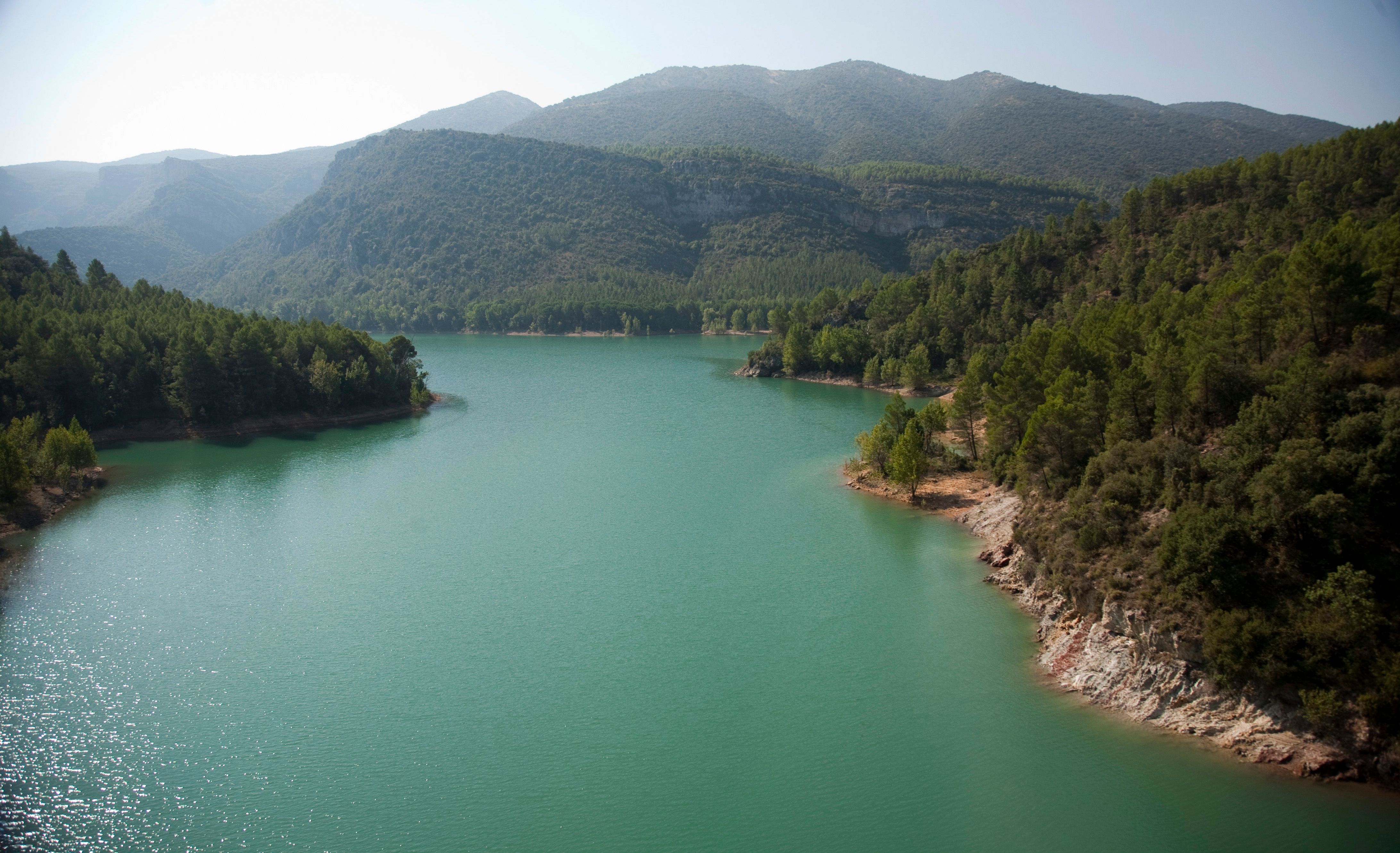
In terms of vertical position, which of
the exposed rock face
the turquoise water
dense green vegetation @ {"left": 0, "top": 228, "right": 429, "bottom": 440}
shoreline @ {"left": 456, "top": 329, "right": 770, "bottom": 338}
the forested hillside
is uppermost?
the forested hillside

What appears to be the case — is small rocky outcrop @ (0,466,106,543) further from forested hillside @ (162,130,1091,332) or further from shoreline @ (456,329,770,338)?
forested hillside @ (162,130,1091,332)

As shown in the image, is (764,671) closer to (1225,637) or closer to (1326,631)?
(1225,637)

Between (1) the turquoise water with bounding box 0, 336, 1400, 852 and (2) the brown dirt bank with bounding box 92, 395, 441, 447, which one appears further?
(2) the brown dirt bank with bounding box 92, 395, 441, 447

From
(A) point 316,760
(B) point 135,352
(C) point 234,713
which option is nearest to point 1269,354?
(A) point 316,760

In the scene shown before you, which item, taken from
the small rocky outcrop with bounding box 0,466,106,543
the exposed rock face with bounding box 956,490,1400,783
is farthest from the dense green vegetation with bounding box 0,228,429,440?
the exposed rock face with bounding box 956,490,1400,783

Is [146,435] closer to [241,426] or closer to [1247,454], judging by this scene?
[241,426]

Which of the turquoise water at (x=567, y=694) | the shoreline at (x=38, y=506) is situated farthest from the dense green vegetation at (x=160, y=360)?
the turquoise water at (x=567, y=694)
